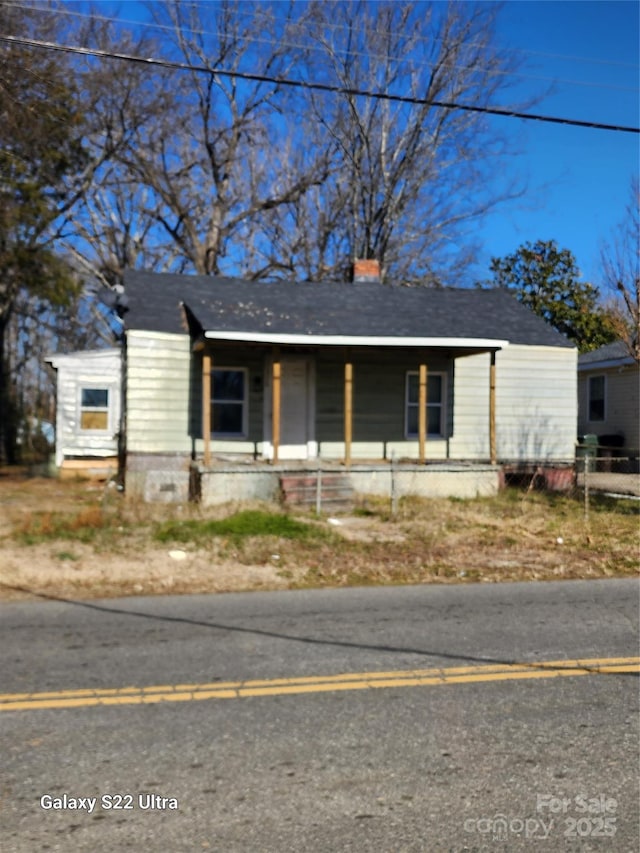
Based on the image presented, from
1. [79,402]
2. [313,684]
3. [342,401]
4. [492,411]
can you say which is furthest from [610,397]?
[313,684]

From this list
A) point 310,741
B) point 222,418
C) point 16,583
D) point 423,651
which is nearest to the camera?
point 310,741

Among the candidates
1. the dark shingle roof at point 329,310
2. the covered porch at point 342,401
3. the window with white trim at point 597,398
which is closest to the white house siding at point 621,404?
the window with white trim at point 597,398

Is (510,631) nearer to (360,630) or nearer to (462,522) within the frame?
(360,630)

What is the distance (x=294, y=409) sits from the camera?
16.5 m

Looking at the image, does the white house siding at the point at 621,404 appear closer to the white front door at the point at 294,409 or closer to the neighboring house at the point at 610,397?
the neighboring house at the point at 610,397

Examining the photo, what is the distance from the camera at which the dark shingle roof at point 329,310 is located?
15273mm

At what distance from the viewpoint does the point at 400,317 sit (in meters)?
16.6

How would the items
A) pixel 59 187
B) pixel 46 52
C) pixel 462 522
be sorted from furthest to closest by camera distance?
1. pixel 59 187
2. pixel 46 52
3. pixel 462 522

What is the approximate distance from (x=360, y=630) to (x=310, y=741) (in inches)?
94.6

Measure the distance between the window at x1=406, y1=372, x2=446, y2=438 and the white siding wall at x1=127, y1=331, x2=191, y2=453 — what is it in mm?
4898

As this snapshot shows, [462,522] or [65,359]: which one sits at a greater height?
[65,359]

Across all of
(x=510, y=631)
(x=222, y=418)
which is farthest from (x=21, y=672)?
(x=222, y=418)

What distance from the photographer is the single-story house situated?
49.7 ft

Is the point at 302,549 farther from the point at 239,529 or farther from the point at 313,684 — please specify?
the point at 313,684
